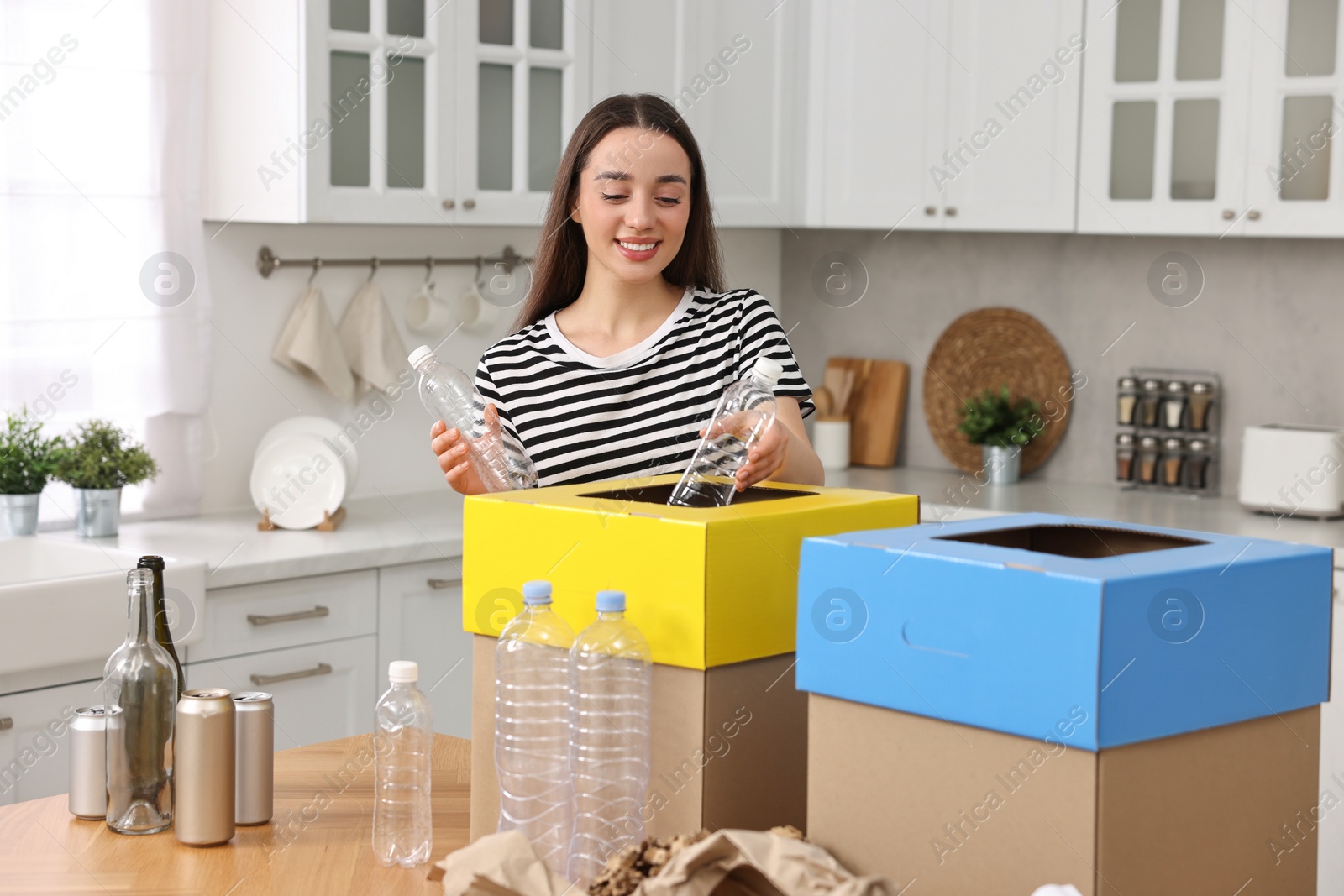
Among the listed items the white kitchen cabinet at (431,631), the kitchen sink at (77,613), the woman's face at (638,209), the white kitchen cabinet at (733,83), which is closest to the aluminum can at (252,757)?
the woman's face at (638,209)

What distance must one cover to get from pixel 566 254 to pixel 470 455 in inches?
17.2

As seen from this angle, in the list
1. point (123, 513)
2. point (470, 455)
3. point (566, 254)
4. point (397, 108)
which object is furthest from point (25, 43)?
point (470, 455)

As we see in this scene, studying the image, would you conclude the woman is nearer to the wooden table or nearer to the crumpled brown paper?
the wooden table

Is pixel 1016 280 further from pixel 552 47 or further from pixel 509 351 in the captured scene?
pixel 509 351

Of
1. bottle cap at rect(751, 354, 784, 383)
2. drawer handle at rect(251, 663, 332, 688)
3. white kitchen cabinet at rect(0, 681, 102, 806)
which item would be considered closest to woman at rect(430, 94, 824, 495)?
bottle cap at rect(751, 354, 784, 383)

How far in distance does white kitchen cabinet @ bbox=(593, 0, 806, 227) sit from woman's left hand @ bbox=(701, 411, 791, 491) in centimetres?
235

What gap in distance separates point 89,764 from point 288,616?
151cm

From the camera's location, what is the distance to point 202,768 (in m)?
1.26

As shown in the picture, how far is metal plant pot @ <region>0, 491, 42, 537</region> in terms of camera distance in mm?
2812

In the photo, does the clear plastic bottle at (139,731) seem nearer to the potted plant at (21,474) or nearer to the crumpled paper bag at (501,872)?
the crumpled paper bag at (501,872)

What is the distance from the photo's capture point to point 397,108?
122 inches

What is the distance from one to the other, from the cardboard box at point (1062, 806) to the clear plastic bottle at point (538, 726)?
199 mm

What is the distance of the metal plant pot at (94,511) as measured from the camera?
9.45 ft

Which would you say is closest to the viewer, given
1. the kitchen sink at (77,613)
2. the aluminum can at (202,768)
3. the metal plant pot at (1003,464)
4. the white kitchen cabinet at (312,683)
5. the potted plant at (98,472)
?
the aluminum can at (202,768)
